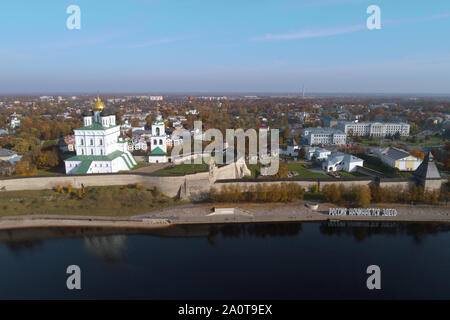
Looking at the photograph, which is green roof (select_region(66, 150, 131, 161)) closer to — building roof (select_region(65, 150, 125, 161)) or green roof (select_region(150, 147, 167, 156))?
building roof (select_region(65, 150, 125, 161))

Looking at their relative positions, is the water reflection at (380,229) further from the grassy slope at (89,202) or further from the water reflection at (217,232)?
the grassy slope at (89,202)

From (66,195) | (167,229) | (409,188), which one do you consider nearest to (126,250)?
(167,229)

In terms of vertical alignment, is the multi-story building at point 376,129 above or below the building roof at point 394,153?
above

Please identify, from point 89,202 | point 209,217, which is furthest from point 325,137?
point 89,202

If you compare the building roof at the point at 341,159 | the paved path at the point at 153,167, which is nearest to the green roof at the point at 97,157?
the paved path at the point at 153,167

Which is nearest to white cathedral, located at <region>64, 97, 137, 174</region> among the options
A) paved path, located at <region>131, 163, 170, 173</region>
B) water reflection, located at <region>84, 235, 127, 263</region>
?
paved path, located at <region>131, 163, 170, 173</region>
